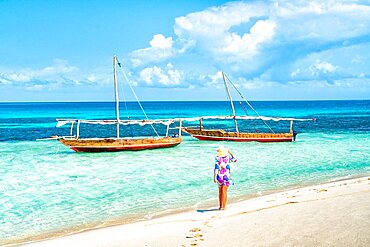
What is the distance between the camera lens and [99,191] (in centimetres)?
1597

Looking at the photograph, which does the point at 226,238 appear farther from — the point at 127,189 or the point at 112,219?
the point at 127,189

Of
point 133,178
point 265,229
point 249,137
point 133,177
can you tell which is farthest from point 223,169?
point 249,137

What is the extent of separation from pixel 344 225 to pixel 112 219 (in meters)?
6.80

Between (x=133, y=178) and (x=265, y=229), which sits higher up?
(x=265, y=229)

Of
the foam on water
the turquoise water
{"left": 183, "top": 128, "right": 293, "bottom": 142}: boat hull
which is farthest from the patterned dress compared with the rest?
{"left": 183, "top": 128, "right": 293, "bottom": 142}: boat hull

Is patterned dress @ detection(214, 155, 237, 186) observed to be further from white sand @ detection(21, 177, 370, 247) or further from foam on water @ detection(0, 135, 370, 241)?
foam on water @ detection(0, 135, 370, 241)

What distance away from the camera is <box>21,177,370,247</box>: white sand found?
6992 millimetres

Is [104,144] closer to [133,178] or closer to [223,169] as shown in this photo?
[133,178]

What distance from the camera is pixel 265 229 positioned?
775cm

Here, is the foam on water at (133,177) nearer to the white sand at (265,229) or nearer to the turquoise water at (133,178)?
the turquoise water at (133,178)

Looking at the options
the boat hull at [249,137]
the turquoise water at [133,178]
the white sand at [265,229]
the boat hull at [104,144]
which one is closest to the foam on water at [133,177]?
the turquoise water at [133,178]

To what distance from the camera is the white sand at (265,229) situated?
6992mm

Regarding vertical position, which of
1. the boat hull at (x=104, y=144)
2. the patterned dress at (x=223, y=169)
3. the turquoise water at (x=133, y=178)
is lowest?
the turquoise water at (x=133, y=178)

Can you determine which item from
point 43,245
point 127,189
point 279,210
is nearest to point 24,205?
point 127,189
